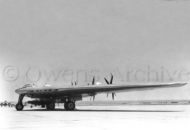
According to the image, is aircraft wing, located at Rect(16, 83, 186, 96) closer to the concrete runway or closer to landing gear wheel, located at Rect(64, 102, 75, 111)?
landing gear wheel, located at Rect(64, 102, 75, 111)

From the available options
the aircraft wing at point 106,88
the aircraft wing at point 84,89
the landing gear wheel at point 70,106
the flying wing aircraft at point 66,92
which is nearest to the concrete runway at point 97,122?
the aircraft wing at point 106,88

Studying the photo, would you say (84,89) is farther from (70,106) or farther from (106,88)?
(70,106)

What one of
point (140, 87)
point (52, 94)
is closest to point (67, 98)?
point (52, 94)

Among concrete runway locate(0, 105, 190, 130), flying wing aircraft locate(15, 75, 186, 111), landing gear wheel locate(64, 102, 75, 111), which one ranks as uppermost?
flying wing aircraft locate(15, 75, 186, 111)

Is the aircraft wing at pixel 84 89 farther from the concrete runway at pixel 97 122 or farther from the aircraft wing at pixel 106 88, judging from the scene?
the concrete runway at pixel 97 122

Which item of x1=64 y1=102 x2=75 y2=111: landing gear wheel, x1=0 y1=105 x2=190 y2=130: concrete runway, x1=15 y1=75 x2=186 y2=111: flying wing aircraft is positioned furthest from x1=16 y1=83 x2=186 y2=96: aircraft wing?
x1=0 y1=105 x2=190 y2=130: concrete runway

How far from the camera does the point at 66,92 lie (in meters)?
39.6

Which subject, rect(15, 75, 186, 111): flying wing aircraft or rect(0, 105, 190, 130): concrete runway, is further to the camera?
rect(15, 75, 186, 111): flying wing aircraft

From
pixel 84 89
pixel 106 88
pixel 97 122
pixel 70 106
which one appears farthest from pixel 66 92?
pixel 97 122

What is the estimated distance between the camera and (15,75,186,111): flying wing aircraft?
36.5 metres

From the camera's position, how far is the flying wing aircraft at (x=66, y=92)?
36469mm

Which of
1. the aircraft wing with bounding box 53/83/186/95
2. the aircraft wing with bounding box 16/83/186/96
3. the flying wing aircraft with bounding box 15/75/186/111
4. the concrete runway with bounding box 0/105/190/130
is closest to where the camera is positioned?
the concrete runway with bounding box 0/105/190/130

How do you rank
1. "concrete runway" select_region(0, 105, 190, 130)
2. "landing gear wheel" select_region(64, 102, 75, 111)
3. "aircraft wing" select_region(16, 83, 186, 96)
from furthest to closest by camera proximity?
"landing gear wheel" select_region(64, 102, 75, 111) → "aircraft wing" select_region(16, 83, 186, 96) → "concrete runway" select_region(0, 105, 190, 130)

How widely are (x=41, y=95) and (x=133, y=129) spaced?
93.2 feet
